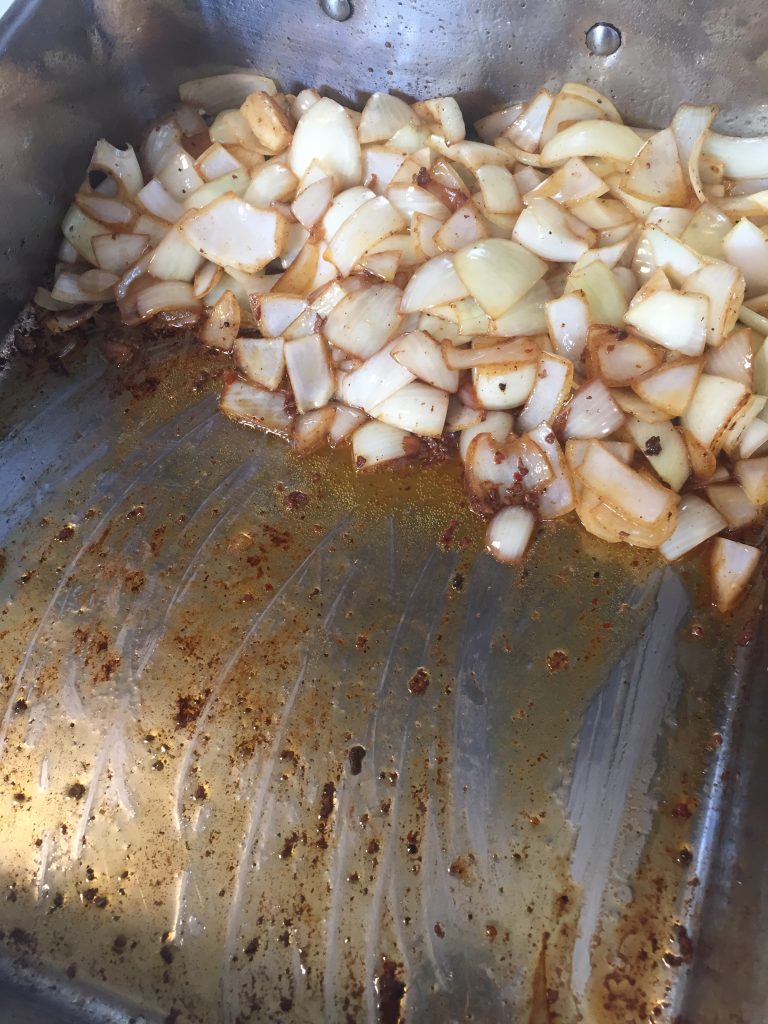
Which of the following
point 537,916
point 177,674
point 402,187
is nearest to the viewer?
point 537,916

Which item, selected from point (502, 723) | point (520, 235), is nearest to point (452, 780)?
point (502, 723)

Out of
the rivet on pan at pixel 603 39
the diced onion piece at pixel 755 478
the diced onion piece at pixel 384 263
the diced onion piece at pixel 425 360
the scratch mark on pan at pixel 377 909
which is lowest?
the scratch mark on pan at pixel 377 909

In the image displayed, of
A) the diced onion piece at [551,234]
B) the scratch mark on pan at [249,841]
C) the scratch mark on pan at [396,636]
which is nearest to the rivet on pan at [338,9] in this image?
the diced onion piece at [551,234]

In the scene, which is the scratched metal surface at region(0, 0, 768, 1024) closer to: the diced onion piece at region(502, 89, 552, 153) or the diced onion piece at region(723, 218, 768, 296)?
the diced onion piece at region(502, 89, 552, 153)

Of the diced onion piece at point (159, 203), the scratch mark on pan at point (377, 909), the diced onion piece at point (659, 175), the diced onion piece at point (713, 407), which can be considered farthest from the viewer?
the diced onion piece at point (159, 203)

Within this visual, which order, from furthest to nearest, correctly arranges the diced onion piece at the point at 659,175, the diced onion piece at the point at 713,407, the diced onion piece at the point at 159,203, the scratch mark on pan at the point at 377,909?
the diced onion piece at the point at 159,203 < the diced onion piece at the point at 659,175 < the diced onion piece at the point at 713,407 < the scratch mark on pan at the point at 377,909

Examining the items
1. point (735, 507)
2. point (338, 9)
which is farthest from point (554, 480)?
point (338, 9)

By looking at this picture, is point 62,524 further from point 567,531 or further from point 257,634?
point 567,531

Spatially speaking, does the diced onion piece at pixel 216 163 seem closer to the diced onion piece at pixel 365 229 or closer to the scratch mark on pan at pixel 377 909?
the diced onion piece at pixel 365 229
